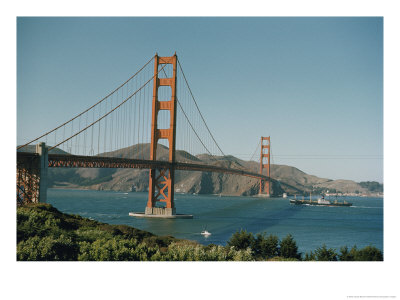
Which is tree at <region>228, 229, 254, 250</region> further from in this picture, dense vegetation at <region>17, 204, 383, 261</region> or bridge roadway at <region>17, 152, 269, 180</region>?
bridge roadway at <region>17, 152, 269, 180</region>

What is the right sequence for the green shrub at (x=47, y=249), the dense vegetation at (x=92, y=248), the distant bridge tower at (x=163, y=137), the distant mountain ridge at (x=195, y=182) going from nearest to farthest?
the green shrub at (x=47, y=249)
the dense vegetation at (x=92, y=248)
the distant bridge tower at (x=163, y=137)
the distant mountain ridge at (x=195, y=182)

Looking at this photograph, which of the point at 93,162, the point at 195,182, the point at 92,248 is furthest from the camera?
the point at 195,182

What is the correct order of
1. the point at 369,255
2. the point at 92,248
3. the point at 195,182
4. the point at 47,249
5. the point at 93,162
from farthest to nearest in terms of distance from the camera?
the point at 195,182
the point at 93,162
the point at 369,255
the point at 92,248
the point at 47,249

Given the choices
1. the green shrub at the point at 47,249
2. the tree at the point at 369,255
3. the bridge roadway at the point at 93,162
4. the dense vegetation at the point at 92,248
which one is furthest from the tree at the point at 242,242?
the bridge roadway at the point at 93,162

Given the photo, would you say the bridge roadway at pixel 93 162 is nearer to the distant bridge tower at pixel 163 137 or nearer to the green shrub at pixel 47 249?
the distant bridge tower at pixel 163 137

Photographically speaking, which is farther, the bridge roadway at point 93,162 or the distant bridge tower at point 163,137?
the distant bridge tower at point 163,137

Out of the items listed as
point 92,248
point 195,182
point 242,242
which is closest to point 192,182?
point 195,182

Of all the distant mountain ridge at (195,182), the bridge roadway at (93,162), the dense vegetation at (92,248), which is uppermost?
the bridge roadway at (93,162)

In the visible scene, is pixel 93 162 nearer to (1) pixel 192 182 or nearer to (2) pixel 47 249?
(2) pixel 47 249

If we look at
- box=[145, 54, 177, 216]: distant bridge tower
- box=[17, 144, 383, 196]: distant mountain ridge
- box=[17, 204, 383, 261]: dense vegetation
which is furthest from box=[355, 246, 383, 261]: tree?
box=[17, 144, 383, 196]: distant mountain ridge

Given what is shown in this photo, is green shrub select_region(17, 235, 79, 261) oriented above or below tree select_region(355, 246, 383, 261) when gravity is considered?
above
